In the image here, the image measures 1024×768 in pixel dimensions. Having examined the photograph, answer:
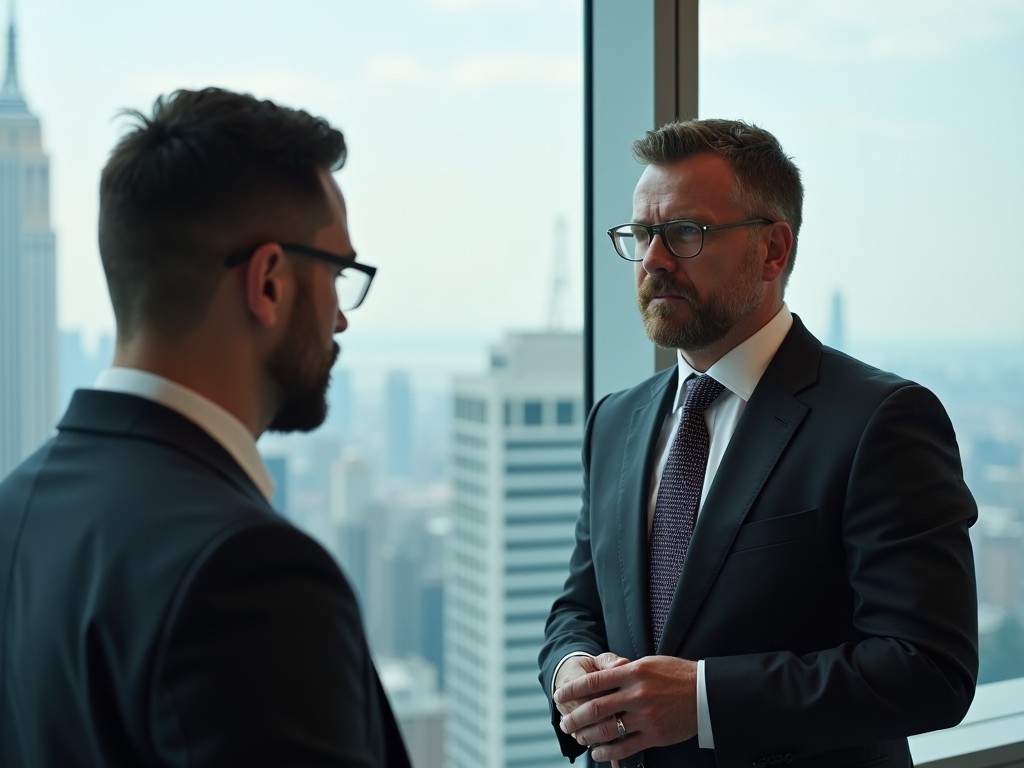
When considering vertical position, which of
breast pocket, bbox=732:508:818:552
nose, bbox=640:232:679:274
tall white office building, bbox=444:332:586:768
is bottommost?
tall white office building, bbox=444:332:586:768

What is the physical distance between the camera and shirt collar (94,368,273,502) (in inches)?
36.9

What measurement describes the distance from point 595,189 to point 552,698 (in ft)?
4.39

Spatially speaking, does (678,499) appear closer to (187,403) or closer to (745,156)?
(745,156)

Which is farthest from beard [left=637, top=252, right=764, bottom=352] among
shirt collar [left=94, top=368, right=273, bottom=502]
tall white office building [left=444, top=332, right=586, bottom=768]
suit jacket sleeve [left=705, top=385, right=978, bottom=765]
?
shirt collar [left=94, top=368, right=273, bottom=502]

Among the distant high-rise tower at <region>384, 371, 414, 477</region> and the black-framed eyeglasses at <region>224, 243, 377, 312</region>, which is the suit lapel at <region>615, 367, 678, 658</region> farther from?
the distant high-rise tower at <region>384, 371, 414, 477</region>

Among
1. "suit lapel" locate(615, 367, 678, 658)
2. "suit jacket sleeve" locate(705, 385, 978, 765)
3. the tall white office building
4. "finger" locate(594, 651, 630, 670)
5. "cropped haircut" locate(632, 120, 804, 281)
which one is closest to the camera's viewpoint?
"suit jacket sleeve" locate(705, 385, 978, 765)

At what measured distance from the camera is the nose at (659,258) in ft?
6.07

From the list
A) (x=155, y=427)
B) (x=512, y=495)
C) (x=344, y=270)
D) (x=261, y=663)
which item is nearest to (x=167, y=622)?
(x=261, y=663)

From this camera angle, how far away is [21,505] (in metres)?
0.94

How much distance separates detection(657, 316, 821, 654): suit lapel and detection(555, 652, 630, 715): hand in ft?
0.28

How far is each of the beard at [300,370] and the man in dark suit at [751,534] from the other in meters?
0.77

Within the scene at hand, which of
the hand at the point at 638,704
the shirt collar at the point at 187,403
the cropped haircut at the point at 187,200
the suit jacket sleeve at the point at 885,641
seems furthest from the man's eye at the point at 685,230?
the shirt collar at the point at 187,403

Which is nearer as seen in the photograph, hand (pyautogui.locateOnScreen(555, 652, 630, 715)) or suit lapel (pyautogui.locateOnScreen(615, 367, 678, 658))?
hand (pyautogui.locateOnScreen(555, 652, 630, 715))

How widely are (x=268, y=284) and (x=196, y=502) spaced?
0.24 m
